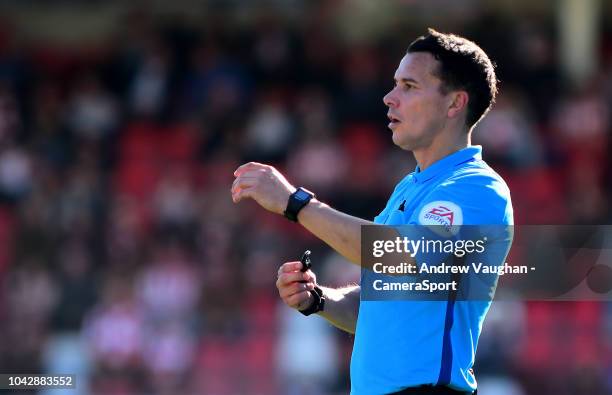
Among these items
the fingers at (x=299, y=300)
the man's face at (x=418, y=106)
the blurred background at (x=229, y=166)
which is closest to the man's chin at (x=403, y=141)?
the man's face at (x=418, y=106)

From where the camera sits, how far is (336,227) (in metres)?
3.57

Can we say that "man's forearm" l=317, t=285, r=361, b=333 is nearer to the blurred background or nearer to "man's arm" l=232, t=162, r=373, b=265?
"man's arm" l=232, t=162, r=373, b=265

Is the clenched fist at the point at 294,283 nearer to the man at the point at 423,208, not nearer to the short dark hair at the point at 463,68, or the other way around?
the man at the point at 423,208

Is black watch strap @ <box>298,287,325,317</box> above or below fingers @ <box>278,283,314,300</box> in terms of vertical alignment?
below

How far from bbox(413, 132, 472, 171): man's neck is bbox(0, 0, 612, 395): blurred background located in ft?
18.3

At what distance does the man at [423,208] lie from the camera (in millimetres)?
3656

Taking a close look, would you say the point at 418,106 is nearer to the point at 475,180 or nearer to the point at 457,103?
the point at 457,103

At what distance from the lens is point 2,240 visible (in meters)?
11.7

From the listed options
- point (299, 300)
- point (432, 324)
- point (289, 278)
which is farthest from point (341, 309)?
point (432, 324)

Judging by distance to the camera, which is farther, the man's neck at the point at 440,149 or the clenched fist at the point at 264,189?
the man's neck at the point at 440,149

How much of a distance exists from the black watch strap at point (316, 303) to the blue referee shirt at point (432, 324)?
26cm

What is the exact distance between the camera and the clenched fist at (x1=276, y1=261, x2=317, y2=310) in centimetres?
388

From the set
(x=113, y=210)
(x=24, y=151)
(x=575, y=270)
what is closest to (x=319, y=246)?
(x=113, y=210)

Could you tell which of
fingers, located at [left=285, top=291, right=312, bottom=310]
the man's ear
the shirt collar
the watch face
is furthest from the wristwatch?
the man's ear
